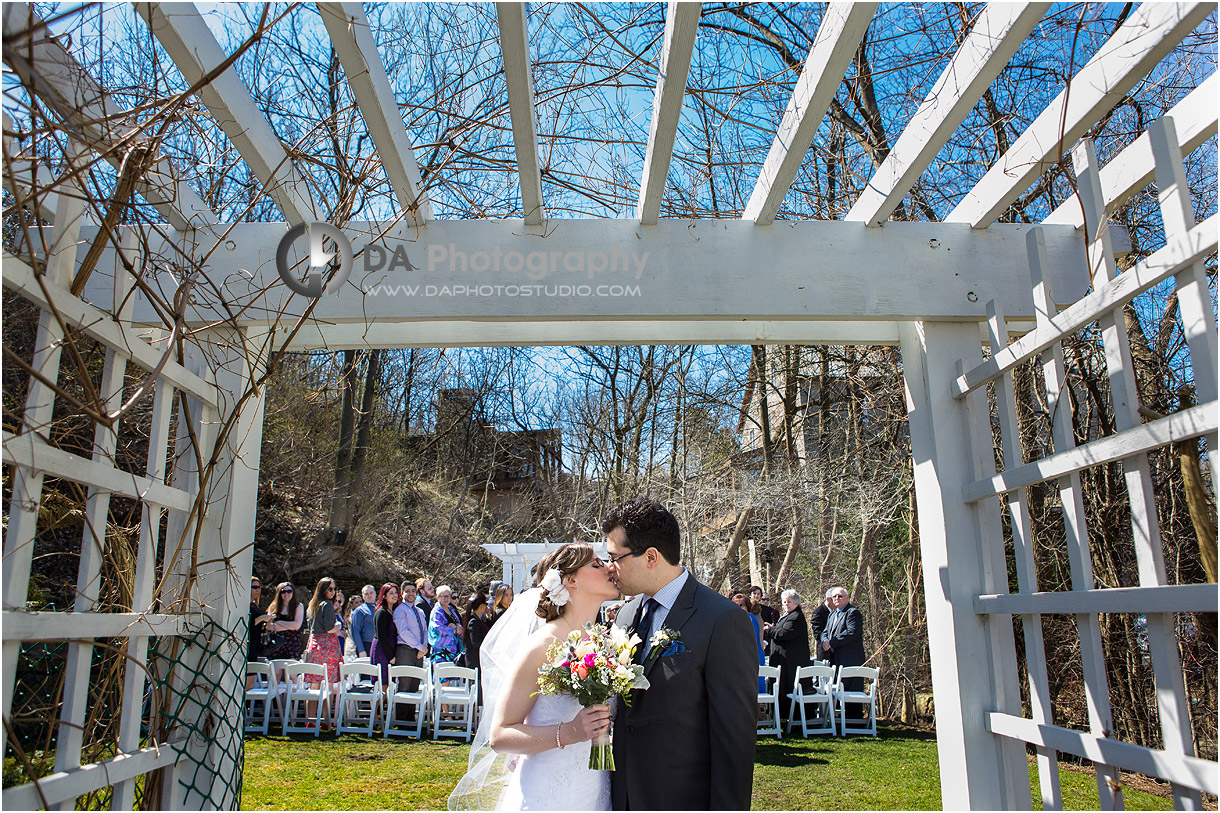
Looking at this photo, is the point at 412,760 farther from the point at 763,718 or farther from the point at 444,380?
the point at 444,380

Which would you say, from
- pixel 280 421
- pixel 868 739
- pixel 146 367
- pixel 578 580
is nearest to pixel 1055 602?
pixel 578 580

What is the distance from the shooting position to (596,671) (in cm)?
298

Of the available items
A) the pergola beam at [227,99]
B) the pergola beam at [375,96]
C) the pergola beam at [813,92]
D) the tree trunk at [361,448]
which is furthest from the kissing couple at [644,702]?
the tree trunk at [361,448]

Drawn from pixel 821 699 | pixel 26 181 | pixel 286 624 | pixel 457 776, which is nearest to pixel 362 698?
pixel 286 624

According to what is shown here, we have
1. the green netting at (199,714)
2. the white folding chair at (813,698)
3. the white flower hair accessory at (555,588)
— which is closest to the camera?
the green netting at (199,714)

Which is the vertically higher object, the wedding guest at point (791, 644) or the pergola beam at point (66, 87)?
the pergola beam at point (66, 87)

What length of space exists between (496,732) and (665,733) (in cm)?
73

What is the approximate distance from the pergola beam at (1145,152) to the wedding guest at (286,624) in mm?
9401

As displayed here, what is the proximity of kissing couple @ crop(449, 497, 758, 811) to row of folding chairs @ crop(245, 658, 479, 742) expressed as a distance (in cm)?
564

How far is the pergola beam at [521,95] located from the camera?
98.1 inches

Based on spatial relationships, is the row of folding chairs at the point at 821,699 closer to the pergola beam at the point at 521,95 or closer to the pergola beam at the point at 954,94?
the pergola beam at the point at 954,94

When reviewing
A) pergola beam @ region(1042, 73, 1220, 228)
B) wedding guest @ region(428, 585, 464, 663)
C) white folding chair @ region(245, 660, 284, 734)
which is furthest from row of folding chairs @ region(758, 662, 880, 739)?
pergola beam @ region(1042, 73, 1220, 228)

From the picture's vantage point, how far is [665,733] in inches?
118

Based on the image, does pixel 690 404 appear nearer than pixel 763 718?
No
